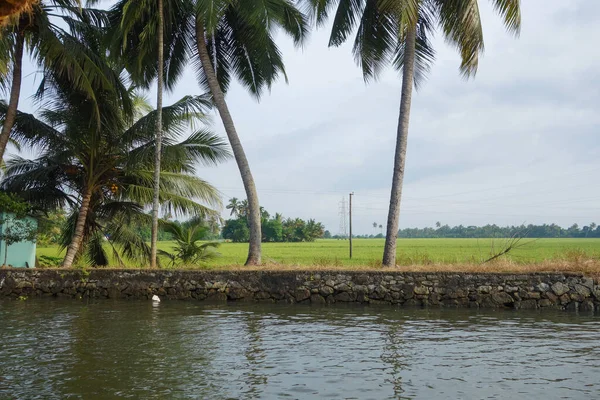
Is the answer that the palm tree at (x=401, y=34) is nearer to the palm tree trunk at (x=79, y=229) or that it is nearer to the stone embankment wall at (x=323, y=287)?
the stone embankment wall at (x=323, y=287)

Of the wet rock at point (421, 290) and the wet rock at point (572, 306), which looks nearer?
the wet rock at point (572, 306)

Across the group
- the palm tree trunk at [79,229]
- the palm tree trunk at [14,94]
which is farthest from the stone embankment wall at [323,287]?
the palm tree trunk at [14,94]

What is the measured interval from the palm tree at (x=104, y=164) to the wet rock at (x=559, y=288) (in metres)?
11.4

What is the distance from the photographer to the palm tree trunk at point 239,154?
747 inches

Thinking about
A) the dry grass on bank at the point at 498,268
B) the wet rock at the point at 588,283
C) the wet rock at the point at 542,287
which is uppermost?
the dry grass on bank at the point at 498,268

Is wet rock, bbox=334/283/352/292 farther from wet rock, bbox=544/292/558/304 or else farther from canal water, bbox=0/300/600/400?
wet rock, bbox=544/292/558/304

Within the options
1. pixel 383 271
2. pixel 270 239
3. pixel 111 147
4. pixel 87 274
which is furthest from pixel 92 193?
pixel 270 239

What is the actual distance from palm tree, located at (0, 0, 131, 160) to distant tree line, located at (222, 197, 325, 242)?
72.4 meters

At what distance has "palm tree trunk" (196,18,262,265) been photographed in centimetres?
1897

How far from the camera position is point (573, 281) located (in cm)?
1452

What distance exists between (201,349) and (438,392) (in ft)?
13.9

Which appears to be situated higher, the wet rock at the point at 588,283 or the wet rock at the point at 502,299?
the wet rock at the point at 588,283

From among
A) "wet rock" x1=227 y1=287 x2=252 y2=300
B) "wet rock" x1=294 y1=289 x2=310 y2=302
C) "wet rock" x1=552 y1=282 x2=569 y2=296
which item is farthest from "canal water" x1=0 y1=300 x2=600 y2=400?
"wet rock" x1=227 y1=287 x2=252 y2=300

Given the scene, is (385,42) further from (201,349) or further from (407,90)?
(201,349)
